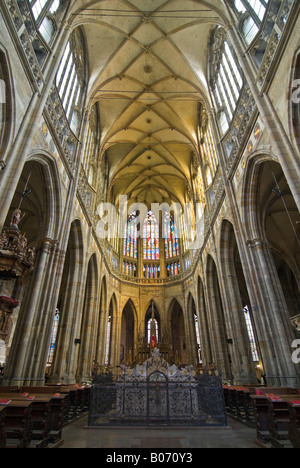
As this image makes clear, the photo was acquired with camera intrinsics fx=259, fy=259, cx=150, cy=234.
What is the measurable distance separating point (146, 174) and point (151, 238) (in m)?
8.00

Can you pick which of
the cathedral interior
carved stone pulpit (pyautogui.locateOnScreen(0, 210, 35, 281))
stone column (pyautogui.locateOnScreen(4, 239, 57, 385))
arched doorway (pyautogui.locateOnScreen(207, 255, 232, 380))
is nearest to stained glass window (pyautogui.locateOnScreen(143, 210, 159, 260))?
the cathedral interior

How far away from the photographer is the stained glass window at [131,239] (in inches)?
1220

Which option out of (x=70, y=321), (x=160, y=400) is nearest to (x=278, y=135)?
(x=160, y=400)

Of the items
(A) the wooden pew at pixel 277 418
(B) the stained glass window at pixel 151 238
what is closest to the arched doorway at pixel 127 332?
(B) the stained glass window at pixel 151 238

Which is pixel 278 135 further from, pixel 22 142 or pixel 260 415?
pixel 22 142

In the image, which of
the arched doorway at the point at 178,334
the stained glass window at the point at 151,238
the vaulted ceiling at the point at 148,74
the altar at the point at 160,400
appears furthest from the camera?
the stained glass window at the point at 151,238

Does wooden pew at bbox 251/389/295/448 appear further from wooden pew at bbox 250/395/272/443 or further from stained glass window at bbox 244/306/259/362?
stained glass window at bbox 244/306/259/362

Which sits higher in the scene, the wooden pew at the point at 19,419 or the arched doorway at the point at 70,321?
the arched doorway at the point at 70,321

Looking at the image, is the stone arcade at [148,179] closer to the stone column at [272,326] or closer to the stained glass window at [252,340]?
the stone column at [272,326]

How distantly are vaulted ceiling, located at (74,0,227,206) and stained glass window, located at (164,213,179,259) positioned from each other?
7.63 meters

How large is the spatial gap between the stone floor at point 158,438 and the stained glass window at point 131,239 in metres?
24.5

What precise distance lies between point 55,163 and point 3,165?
4.40 m
